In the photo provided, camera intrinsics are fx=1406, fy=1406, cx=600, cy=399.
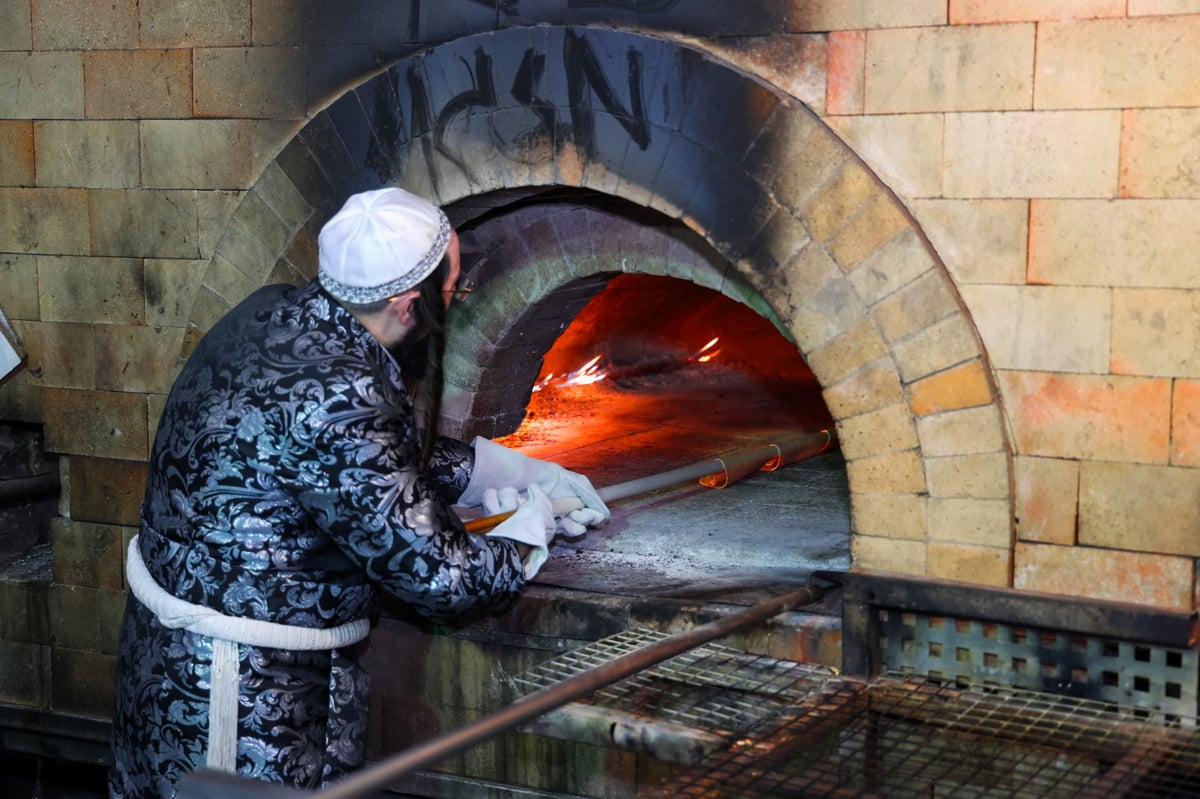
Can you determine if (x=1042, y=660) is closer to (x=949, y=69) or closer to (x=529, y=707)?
(x=949, y=69)

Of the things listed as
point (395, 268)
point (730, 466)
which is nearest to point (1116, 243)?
point (395, 268)

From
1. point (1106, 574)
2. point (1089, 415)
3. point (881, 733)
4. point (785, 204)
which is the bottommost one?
point (881, 733)

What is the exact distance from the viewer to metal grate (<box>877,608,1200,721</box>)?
13.2 ft

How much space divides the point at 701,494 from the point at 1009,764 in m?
2.77

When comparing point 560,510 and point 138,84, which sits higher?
point 138,84

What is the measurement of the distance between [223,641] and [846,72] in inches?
96.6

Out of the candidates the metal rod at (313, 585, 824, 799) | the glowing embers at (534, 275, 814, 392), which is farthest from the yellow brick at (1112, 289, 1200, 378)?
the glowing embers at (534, 275, 814, 392)

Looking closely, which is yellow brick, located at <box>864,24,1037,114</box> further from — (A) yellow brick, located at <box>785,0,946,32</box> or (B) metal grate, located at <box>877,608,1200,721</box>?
(B) metal grate, located at <box>877,608,1200,721</box>

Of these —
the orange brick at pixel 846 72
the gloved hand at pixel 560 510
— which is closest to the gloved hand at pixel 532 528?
the gloved hand at pixel 560 510

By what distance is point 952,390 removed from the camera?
4199mm

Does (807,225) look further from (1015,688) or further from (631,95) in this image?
(1015,688)

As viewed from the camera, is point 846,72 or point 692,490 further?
point 692,490

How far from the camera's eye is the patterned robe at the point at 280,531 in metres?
3.39

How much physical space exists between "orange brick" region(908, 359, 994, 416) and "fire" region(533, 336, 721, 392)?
3.54m
